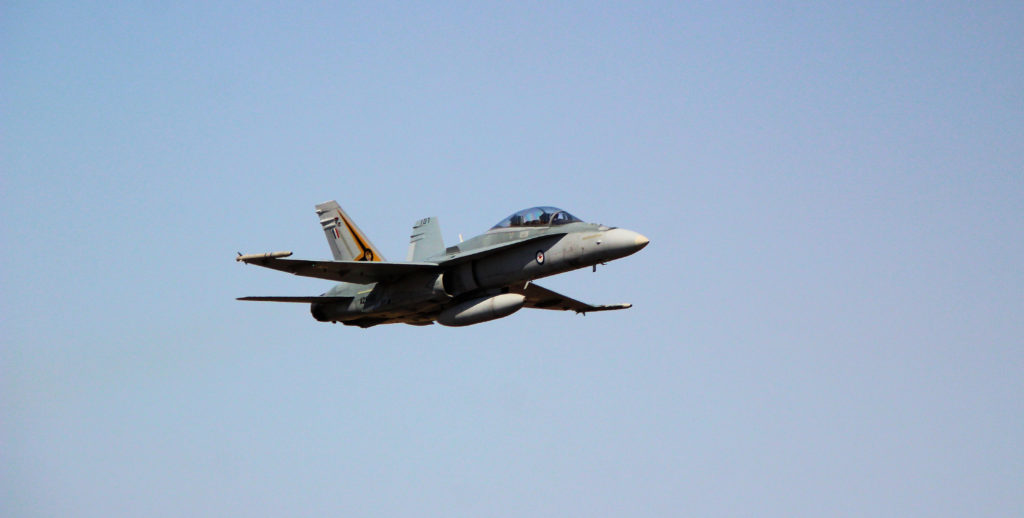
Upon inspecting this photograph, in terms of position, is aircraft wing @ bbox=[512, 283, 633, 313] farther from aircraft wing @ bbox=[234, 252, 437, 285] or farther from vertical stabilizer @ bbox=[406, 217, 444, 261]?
aircraft wing @ bbox=[234, 252, 437, 285]

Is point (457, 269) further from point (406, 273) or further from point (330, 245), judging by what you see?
point (330, 245)

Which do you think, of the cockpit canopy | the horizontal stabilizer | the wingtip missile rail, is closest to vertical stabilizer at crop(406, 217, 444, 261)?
the horizontal stabilizer

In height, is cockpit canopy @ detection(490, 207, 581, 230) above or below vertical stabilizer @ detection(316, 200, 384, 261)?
below

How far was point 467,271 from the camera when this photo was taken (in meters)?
32.7

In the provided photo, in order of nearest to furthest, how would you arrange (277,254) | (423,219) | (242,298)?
(277,254) → (242,298) → (423,219)

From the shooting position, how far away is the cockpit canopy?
32094 millimetres

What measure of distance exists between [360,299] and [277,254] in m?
4.27

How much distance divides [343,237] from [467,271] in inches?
249

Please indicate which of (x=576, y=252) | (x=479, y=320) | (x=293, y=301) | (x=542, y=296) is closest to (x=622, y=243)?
(x=576, y=252)

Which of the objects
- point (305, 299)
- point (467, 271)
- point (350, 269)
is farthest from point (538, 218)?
point (305, 299)

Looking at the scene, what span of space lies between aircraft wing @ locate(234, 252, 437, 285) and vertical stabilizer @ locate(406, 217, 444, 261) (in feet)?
10.9

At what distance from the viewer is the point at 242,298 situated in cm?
3250

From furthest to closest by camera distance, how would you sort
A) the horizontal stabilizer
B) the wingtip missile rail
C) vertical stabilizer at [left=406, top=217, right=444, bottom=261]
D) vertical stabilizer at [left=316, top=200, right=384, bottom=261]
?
vertical stabilizer at [left=316, top=200, right=384, bottom=261] < vertical stabilizer at [left=406, top=217, right=444, bottom=261] < the horizontal stabilizer < the wingtip missile rail

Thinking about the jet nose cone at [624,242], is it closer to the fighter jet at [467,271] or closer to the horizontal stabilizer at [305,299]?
the fighter jet at [467,271]
